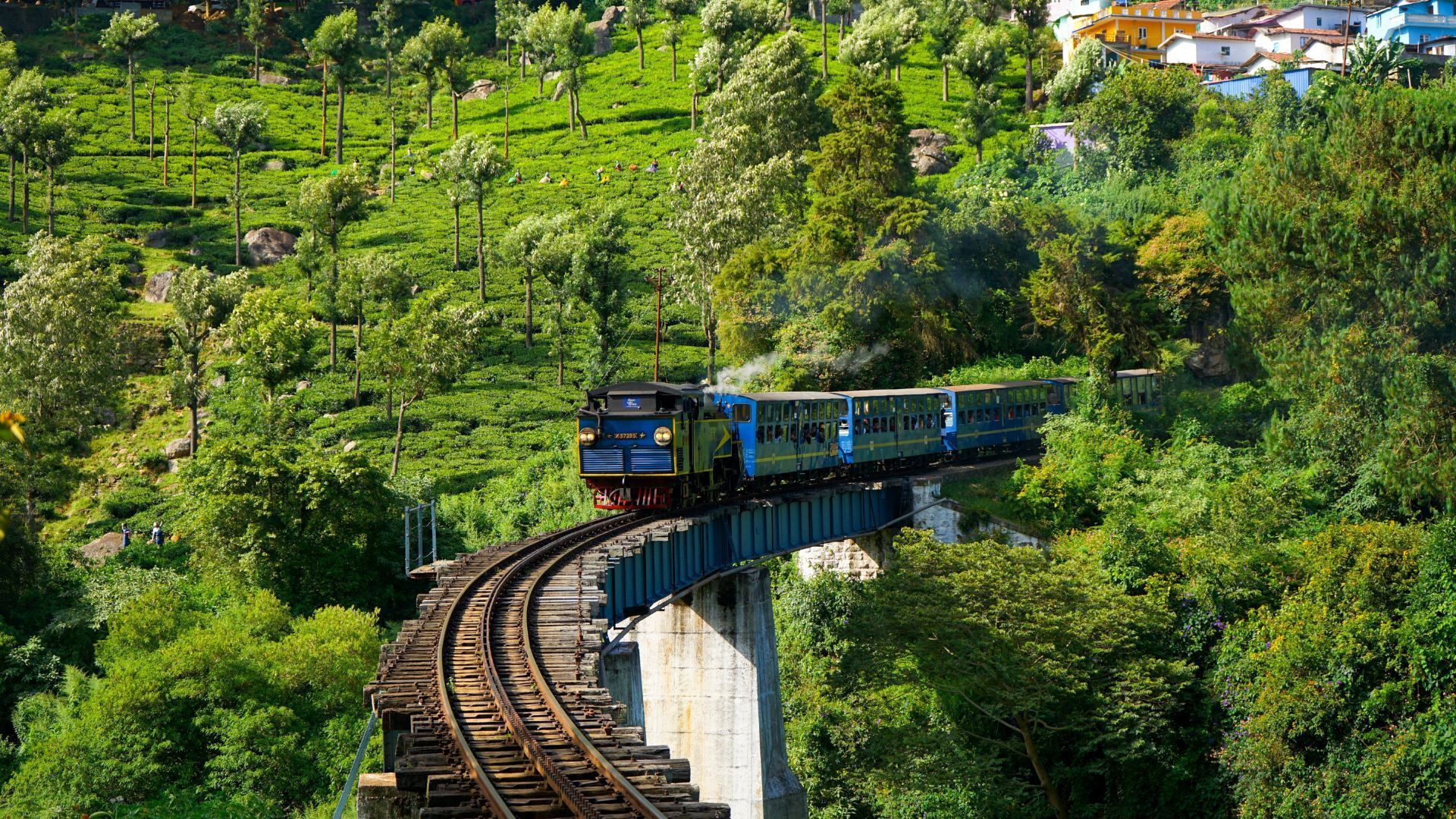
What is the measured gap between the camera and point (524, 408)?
234 ft

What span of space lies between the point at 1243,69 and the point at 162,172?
77531 mm

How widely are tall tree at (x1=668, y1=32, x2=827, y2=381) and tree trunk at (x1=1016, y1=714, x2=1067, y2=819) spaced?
31.7 metres

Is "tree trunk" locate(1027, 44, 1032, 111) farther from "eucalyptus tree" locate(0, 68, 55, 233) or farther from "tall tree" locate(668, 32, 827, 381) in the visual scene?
"eucalyptus tree" locate(0, 68, 55, 233)

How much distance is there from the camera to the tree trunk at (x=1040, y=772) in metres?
39.0

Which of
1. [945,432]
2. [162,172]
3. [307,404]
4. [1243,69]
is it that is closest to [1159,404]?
[945,432]

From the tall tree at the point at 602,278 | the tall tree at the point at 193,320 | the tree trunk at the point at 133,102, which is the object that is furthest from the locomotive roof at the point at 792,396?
the tree trunk at the point at 133,102

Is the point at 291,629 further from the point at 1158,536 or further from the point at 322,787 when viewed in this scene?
the point at 1158,536

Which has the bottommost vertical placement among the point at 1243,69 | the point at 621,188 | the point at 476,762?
the point at 476,762

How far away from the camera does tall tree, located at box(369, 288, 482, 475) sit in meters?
63.3

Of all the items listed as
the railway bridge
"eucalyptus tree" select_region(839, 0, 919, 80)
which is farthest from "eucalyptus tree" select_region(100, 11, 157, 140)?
the railway bridge

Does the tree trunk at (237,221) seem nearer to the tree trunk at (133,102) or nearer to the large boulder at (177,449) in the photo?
the tree trunk at (133,102)

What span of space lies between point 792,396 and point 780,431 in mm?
1508

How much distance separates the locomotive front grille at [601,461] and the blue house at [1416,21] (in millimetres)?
97836

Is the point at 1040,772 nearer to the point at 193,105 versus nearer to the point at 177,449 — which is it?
the point at 177,449
